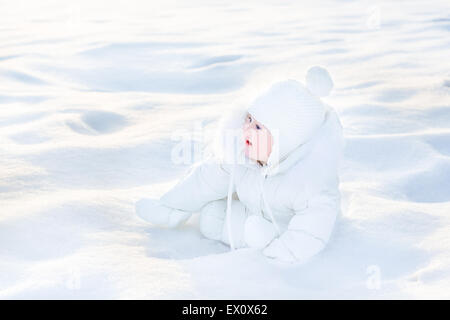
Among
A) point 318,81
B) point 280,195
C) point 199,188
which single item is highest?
point 318,81

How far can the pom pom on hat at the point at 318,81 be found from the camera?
5.02 ft

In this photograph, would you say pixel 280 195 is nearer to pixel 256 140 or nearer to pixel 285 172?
pixel 285 172

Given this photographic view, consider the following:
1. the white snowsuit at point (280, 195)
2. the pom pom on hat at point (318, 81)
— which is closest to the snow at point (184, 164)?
the white snowsuit at point (280, 195)

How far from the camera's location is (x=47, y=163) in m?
2.15

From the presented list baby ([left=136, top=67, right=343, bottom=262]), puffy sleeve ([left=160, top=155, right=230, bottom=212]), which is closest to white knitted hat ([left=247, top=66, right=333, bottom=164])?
baby ([left=136, top=67, right=343, bottom=262])

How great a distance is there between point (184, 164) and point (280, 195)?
2.98 ft

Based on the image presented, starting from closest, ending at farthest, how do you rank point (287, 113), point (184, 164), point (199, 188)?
1. point (287, 113)
2. point (199, 188)
3. point (184, 164)

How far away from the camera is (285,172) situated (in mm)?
1532

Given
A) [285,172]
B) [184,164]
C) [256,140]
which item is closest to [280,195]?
[285,172]

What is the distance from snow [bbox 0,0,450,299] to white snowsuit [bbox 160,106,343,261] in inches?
2.6

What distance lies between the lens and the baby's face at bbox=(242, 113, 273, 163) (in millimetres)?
1499

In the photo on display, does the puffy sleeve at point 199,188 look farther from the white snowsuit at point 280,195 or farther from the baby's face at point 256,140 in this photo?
the baby's face at point 256,140

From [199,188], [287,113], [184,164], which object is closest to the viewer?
[287,113]
